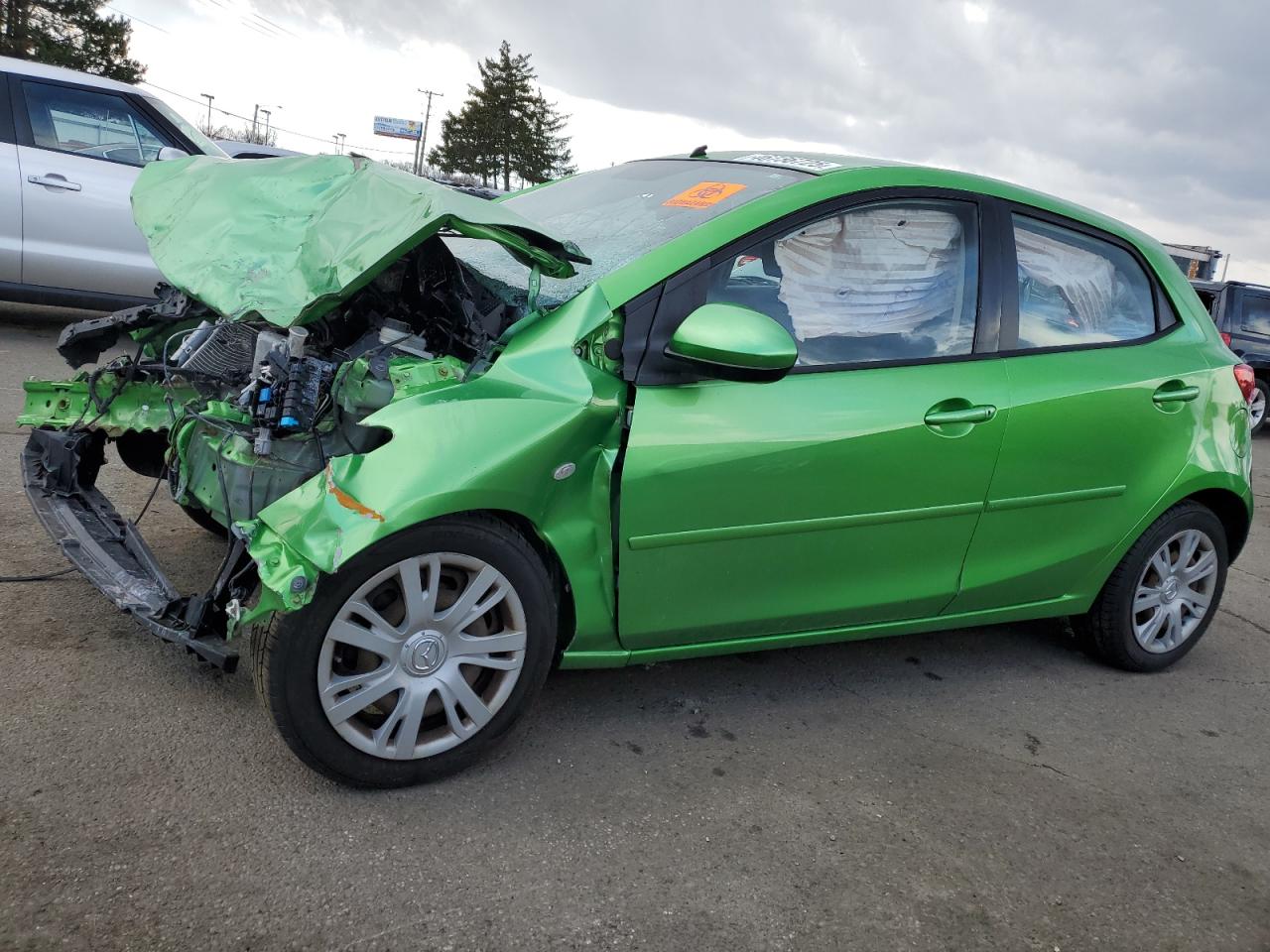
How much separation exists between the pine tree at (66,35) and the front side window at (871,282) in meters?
40.8

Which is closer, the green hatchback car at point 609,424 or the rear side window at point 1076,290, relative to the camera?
the green hatchback car at point 609,424

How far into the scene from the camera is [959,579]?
3.31 m

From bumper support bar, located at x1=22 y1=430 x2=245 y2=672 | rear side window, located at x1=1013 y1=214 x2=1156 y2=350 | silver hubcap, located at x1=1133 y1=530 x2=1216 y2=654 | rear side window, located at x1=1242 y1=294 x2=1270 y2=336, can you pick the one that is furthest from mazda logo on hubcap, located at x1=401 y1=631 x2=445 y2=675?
rear side window, located at x1=1242 y1=294 x2=1270 y2=336

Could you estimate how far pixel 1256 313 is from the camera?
12.3m

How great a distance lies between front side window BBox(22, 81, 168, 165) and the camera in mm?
7133

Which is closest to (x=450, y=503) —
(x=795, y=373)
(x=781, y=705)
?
(x=795, y=373)

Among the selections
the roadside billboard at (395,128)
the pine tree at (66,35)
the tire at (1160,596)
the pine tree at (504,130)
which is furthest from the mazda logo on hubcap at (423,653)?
the roadside billboard at (395,128)

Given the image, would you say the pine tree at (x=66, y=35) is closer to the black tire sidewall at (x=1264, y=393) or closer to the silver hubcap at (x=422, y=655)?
the black tire sidewall at (x=1264, y=393)

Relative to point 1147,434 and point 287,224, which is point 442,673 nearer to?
point 287,224

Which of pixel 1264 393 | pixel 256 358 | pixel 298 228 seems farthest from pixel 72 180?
pixel 1264 393

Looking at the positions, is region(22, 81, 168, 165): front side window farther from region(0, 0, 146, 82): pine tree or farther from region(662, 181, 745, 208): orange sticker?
region(0, 0, 146, 82): pine tree

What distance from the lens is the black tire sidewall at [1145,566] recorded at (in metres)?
3.72

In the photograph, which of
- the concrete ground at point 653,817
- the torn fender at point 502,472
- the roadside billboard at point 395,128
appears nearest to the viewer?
the concrete ground at point 653,817

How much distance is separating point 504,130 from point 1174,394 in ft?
223
